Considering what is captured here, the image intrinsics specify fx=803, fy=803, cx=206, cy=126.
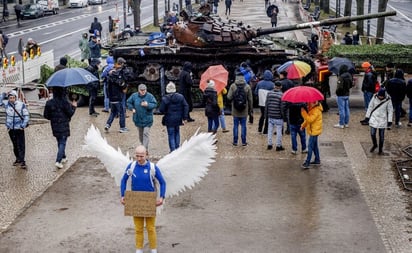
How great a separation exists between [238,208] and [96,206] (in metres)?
2.26

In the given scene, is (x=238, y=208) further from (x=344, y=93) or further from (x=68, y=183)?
(x=344, y=93)

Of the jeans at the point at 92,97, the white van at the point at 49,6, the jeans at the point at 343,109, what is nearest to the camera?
the jeans at the point at 343,109

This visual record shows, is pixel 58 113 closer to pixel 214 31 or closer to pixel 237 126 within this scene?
pixel 237 126

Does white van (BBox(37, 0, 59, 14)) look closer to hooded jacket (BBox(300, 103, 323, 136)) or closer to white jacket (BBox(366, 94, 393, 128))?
white jacket (BBox(366, 94, 393, 128))

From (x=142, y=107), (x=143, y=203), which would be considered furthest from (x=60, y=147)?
(x=143, y=203)

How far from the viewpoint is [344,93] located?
18125 millimetres

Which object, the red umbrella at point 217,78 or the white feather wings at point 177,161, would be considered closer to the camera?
the white feather wings at point 177,161

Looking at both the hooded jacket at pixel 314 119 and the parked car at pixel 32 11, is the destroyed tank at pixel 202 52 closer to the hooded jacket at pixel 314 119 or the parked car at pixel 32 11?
the hooded jacket at pixel 314 119

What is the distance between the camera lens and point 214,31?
21.7m

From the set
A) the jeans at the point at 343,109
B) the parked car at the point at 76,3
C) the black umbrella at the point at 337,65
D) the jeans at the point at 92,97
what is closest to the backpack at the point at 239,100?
the jeans at the point at 343,109

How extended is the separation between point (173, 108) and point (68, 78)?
2.12 metres

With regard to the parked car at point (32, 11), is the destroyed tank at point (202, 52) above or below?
above

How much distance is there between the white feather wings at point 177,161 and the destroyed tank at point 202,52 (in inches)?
449

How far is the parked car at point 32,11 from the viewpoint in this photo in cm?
5462
